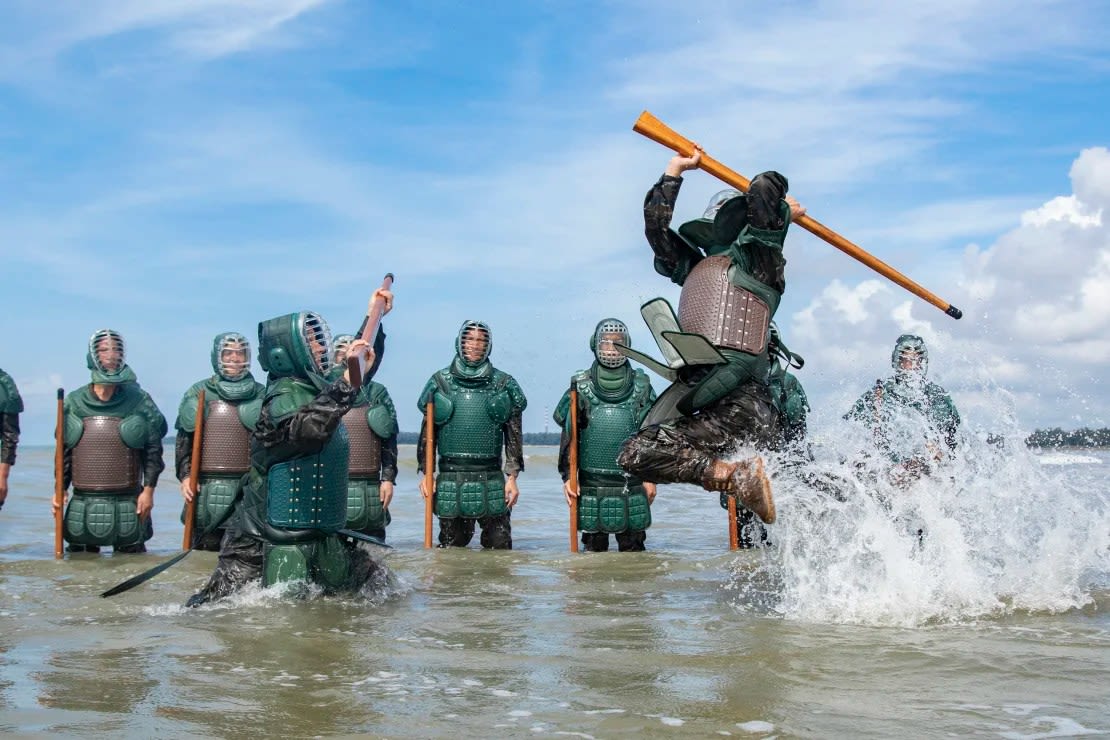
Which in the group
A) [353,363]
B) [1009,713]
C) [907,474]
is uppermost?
[353,363]

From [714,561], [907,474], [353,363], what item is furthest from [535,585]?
[907,474]

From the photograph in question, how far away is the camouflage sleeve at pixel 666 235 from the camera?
605cm

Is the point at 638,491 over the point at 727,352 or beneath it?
beneath

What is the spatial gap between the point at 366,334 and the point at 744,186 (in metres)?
2.10

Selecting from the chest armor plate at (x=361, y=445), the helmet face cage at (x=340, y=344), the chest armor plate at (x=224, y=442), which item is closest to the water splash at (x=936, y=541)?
the chest armor plate at (x=361, y=445)

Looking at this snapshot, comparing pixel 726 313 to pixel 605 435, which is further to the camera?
pixel 605 435

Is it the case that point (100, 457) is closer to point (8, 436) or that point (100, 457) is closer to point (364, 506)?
point (8, 436)

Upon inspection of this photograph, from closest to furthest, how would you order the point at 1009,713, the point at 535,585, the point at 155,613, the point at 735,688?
the point at 1009,713 < the point at 735,688 < the point at 155,613 < the point at 535,585

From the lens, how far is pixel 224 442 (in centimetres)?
933

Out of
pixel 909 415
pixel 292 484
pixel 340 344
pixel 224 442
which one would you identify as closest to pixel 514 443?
pixel 340 344

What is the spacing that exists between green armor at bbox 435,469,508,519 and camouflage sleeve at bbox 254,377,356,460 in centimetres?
363

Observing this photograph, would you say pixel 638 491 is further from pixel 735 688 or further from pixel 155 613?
pixel 735 688

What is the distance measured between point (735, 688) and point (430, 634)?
1.78 metres

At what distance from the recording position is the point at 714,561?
845cm
